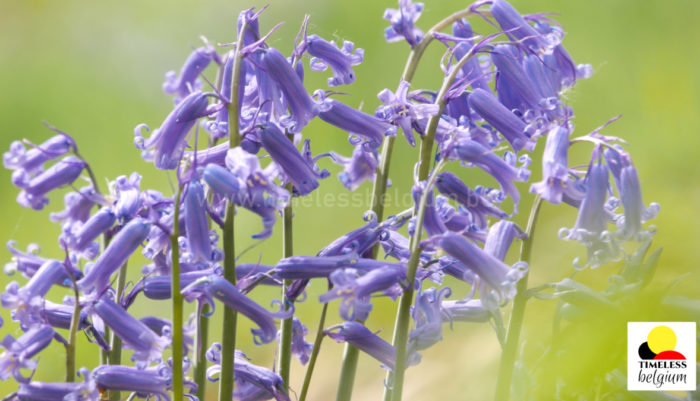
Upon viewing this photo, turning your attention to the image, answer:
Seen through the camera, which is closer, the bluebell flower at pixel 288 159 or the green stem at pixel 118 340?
the bluebell flower at pixel 288 159

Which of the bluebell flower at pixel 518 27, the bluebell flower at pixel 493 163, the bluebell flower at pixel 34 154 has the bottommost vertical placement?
the bluebell flower at pixel 34 154

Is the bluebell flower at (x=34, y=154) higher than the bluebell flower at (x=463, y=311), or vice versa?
the bluebell flower at (x=34, y=154)

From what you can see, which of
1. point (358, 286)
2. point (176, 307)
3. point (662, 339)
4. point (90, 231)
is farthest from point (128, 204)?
point (662, 339)

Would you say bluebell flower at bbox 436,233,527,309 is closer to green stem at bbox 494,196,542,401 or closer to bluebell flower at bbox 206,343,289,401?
green stem at bbox 494,196,542,401

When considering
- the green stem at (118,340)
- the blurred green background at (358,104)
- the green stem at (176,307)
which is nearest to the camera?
the green stem at (176,307)

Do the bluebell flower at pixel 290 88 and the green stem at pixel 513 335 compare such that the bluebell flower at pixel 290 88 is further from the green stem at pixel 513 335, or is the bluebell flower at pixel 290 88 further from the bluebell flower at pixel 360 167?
the green stem at pixel 513 335

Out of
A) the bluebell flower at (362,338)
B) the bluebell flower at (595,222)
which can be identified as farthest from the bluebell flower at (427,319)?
the bluebell flower at (595,222)

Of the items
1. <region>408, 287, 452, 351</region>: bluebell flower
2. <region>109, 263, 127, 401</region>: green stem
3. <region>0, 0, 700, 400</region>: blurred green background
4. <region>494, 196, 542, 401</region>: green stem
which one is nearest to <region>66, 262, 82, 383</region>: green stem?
<region>109, 263, 127, 401</region>: green stem
